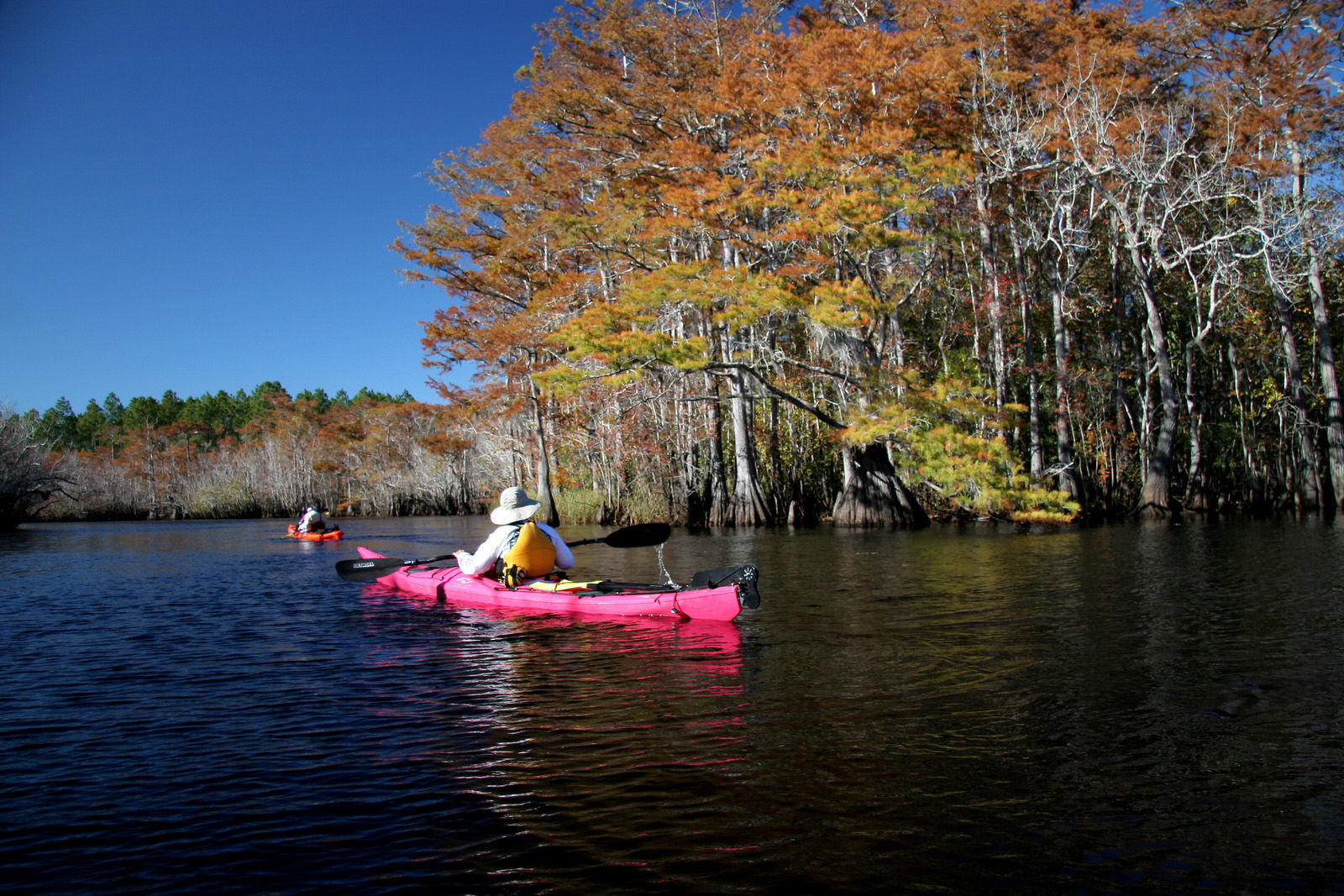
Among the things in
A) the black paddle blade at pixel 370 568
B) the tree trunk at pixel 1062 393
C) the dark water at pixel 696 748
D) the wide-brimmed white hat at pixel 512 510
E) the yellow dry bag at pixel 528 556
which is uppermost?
the tree trunk at pixel 1062 393

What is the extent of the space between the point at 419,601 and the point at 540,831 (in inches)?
276

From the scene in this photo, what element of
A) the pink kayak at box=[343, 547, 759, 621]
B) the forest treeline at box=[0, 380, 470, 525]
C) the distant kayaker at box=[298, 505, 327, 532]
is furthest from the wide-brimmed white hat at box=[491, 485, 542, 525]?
the forest treeline at box=[0, 380, 470, 525]

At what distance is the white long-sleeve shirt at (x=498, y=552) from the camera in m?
9.33

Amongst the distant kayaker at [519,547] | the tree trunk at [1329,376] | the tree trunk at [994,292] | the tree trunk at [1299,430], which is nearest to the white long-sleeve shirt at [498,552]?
the distant kayaker at [519,547]

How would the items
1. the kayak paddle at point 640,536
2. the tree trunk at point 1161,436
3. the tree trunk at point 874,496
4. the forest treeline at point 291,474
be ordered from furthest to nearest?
the forest treeline at point 291,474 < the tree trunk at point 874,496 < the tree trunk at point 1161,436 < the kayak paddle at point 640,536

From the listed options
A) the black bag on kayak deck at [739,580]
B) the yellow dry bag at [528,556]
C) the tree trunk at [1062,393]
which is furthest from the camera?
A: the tree trunk at [1062,393]

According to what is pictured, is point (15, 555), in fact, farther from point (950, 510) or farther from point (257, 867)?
point (950, 510)

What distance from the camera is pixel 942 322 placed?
2338cm

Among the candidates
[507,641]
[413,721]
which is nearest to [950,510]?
[507,641]

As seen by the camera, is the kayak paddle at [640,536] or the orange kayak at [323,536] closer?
the kayak paddle at [640,536]

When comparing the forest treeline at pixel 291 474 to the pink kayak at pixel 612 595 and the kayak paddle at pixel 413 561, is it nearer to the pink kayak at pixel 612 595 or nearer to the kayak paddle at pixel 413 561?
the kayak paddle at pixel 413 561

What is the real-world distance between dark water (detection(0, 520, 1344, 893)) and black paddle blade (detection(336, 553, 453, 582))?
1.96 meters

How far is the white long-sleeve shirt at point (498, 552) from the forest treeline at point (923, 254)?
8547 mm

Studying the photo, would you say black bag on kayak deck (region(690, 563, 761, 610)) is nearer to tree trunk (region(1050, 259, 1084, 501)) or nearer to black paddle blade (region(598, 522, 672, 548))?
black paddle blade (region(598, 522, 672, 548))
